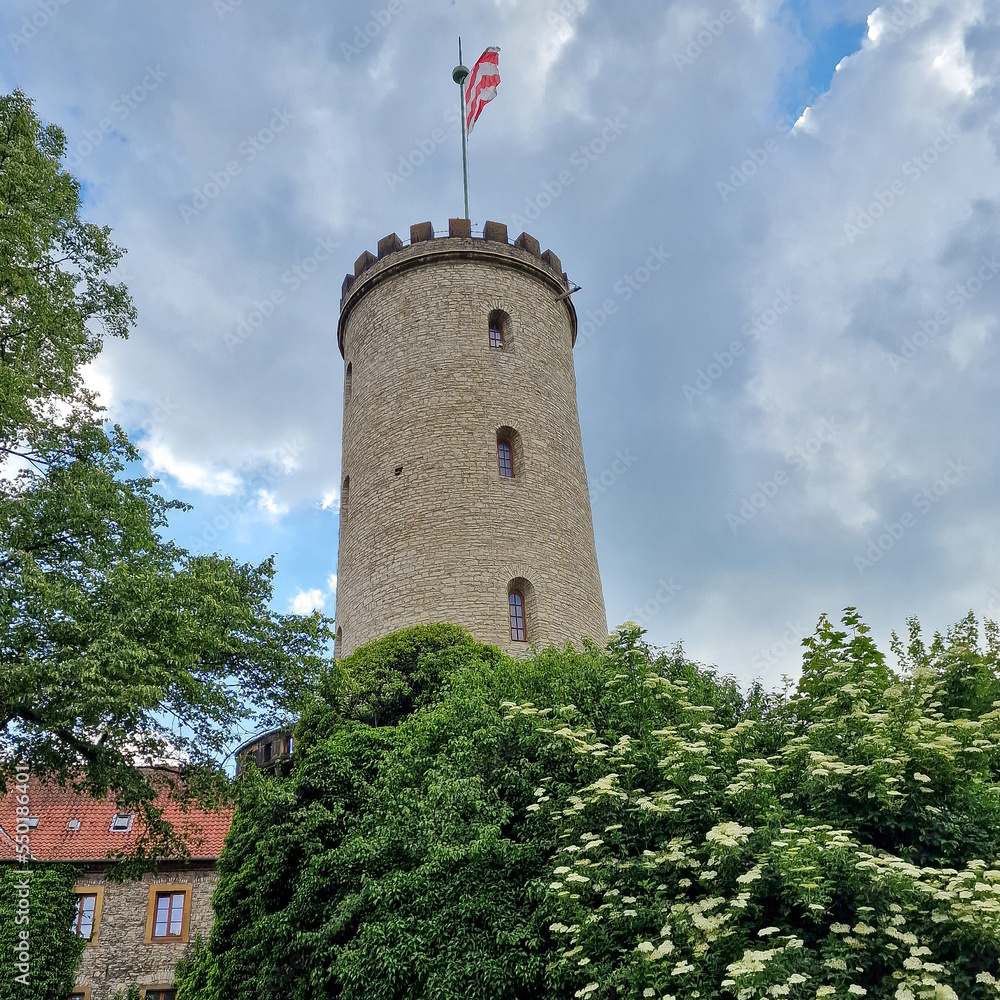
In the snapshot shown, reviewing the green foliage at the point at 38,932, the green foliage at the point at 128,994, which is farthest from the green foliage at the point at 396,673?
the green foliage at the point at 128,994

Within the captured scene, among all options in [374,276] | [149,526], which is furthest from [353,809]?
[374,276]

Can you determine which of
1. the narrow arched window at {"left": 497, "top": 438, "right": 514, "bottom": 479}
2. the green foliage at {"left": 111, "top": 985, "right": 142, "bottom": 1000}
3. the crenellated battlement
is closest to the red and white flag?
the crenellated battlement

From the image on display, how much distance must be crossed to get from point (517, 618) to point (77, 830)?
1292cm

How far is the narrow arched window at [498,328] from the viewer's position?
22.1 metres

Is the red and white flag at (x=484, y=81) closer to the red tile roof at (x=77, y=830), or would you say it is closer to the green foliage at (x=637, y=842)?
the green foliage at (x=637, y=842)

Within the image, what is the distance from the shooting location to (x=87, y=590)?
38.8 ft

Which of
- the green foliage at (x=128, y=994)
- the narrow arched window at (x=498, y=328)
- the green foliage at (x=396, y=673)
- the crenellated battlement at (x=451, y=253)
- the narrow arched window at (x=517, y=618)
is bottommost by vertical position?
the green foliage at (x=128, y=994)

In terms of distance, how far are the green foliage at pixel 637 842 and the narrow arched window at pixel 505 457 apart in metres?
6.75

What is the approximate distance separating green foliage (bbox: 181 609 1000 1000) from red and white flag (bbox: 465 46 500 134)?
15978mm

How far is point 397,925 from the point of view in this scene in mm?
9852

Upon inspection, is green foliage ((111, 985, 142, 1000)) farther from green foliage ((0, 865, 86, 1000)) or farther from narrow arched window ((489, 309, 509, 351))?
narrow arched window ((489, 309, 509, 351))

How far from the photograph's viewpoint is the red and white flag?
23.4m

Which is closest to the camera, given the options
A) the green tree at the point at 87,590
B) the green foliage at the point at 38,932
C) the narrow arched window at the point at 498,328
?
the green tree at the point at 87,590

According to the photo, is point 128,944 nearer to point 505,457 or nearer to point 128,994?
point 128,994
